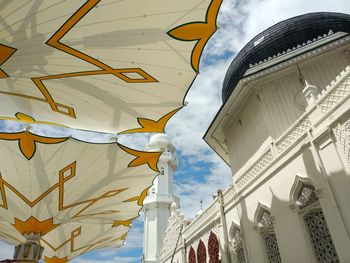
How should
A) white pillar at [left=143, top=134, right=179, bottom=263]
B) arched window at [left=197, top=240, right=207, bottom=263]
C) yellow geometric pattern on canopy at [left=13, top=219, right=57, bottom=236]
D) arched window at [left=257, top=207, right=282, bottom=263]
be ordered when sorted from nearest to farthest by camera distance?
arched window at [left=257, top=207, right=282, bottom=263]
yellow geometric pattern on canopy at [left=13, top=219, right=57, bottom=236]
arched window at [left=197, top=240, right=207, bottom=263]
white pillar at [left=143, top=134, right=179, bottom=263]

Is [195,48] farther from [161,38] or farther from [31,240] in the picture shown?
[31,240]

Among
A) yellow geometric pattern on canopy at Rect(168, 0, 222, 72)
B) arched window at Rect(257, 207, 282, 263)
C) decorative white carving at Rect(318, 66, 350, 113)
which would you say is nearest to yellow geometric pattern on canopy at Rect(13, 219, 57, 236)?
arched window at Rect(257, 207, 282, 263)

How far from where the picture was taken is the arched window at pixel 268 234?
26.5ft

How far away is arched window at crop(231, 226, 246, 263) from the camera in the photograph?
32.2ft

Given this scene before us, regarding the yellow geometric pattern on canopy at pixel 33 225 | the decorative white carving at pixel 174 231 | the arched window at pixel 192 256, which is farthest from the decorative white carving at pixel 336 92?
the yellow geometric pattern on canopy at pixel 33 225

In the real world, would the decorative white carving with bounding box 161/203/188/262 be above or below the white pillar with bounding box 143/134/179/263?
below

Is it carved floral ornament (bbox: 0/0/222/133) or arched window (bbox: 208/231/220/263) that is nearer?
carved floral ornament (bbox: 0/0/222/133)

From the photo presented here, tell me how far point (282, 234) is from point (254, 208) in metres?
1.62

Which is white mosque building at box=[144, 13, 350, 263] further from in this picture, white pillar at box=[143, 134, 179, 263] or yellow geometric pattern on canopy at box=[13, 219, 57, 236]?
white pillar at box=[143, 134, 179, 263]

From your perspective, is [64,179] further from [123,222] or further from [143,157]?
[123,222]

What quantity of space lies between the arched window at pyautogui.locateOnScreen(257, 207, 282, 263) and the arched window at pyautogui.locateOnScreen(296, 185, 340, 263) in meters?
1.51

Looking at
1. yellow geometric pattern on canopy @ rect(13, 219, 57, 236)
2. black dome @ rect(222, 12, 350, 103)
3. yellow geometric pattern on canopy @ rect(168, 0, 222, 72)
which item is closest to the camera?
yellow geometric pattern on canopy @ rect(168, 0, 222, 72)

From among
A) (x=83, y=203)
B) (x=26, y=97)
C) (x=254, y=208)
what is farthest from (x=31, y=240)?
(x=254, y=208)

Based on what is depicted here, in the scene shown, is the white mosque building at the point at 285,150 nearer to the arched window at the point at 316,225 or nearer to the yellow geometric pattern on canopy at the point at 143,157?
the arched window at the point at 316,225
